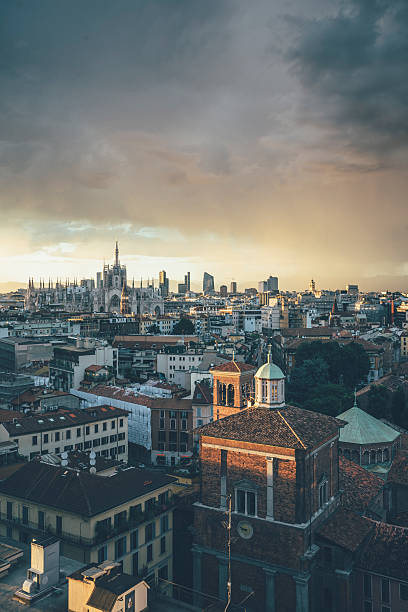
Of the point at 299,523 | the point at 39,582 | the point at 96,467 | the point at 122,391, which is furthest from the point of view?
the point at 122,391

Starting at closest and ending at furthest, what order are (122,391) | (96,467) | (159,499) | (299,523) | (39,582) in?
(39,582) < (299,523) < (159,499) < (96,467) < (122,391)

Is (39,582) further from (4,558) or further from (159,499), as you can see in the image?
(159,499)

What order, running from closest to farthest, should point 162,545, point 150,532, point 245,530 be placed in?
point 245,530, point 150,532, point 162,545

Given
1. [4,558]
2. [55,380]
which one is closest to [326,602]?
[4,558]

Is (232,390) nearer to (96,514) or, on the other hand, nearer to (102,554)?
(96,514)

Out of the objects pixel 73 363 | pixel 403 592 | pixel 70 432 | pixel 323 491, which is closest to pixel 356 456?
pixel 323 491

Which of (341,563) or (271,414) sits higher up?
(271,414)

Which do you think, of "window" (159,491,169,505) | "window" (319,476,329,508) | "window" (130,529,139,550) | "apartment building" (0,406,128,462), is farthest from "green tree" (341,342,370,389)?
"window" (130,529,139,550)

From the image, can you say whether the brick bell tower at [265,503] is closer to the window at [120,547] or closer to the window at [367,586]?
the window at [367,586]
